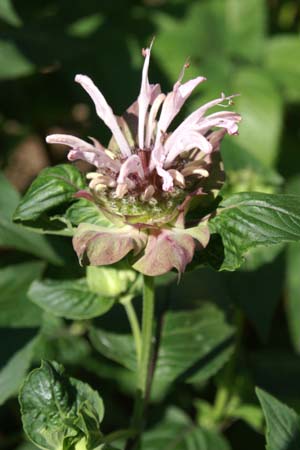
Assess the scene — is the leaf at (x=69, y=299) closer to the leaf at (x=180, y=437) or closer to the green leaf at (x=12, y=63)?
the leaf at (x=180, y=437)

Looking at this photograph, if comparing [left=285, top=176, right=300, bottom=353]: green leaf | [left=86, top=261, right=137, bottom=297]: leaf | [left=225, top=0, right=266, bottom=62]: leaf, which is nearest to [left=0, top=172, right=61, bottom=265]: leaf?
[left=86, top=261, right=137, bottom=297]: leaf

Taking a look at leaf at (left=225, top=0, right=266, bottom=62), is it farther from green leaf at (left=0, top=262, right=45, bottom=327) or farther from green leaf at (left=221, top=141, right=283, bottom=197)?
green leaf at (left=0, top=262, right=45, bottom=327)

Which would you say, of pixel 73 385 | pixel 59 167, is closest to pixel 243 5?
pixel 59 167

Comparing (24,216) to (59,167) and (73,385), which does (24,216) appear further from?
(73,385)

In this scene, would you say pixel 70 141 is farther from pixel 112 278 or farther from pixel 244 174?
pixel 244 174

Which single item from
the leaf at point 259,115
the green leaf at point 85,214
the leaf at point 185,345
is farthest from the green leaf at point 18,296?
the leaf at point 259,115

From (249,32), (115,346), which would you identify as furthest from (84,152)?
(249,32)

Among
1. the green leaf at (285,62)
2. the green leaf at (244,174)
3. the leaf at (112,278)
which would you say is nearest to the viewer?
the leaf at (112,278)
